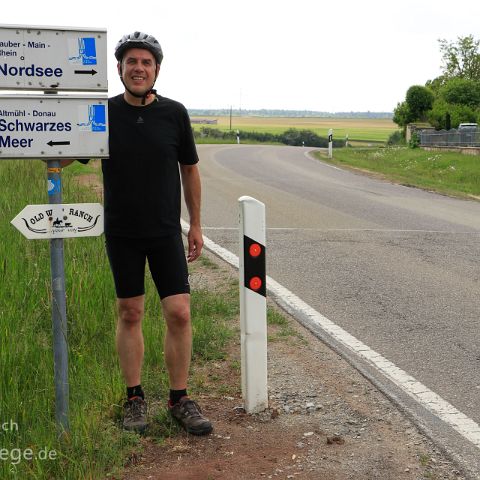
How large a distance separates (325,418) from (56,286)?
159 cm

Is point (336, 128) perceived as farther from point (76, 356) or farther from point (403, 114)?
point (76, 356)

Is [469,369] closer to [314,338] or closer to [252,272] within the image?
[314,338]

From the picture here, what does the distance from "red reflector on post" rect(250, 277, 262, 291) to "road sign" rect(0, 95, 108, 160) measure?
110 cm

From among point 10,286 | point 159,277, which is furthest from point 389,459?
point 10,286

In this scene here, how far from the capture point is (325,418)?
3873mm

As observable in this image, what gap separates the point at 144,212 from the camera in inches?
146

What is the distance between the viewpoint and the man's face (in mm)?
3623

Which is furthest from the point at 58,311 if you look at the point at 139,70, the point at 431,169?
the point at 431,169

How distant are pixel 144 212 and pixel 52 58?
0.91 m

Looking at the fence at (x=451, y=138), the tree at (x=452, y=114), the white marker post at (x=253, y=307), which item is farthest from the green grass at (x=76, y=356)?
the tree at (x=452, y=114)

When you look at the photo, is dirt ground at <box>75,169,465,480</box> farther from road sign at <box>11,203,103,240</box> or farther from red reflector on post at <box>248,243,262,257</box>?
road sign at <box>11,203,103,240</box>

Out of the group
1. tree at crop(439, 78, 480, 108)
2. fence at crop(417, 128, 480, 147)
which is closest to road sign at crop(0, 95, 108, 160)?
fence at crop(417, 128, 480, 147)

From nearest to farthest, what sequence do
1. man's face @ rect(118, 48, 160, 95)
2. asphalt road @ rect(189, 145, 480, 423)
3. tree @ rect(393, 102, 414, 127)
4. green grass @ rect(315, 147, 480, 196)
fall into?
man's face @ rect(118, 48, 160, 95) < asphalt road @ rect(189, 145, 480, 423) < green grass @ rect(315, 147, 480, 196) < tree @ rect(393, 102, 414, 127)

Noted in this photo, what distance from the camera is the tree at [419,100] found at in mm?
42688
